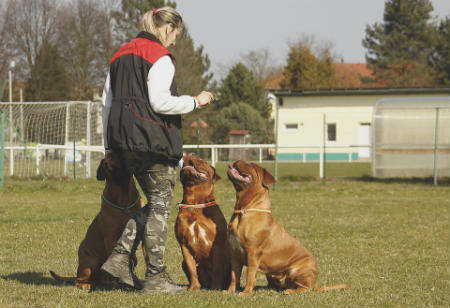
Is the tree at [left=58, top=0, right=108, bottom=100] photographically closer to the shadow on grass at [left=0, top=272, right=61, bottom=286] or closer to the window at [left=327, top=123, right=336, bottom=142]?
the window at [left=327, top=123, right=336, bottom=142]

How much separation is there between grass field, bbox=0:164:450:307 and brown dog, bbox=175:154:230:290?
27 centimetres

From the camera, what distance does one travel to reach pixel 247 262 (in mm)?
4246

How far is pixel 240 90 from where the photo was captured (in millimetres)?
42375

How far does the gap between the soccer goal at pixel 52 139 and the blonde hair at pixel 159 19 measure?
40.3ft

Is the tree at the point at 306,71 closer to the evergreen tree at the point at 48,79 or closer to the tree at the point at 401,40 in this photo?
the tree at the point at 401,40

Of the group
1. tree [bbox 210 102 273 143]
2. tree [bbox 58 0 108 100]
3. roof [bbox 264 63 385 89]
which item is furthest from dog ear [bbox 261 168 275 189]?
roof [bbox 264 63 385 89]

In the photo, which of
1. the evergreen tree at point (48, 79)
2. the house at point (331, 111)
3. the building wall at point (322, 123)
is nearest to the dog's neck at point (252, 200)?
the building wall at point (322, 123)

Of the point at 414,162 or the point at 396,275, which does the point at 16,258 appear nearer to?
the point at 396,275

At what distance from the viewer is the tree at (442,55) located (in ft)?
151

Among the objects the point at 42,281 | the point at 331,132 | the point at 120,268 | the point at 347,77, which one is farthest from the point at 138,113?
the point at 347,77

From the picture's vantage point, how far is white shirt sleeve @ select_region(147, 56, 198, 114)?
3.73 m

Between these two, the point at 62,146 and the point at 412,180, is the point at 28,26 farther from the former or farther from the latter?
the point at 412,180

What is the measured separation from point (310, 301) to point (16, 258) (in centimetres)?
356

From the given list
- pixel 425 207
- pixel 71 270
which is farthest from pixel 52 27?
pixel 71 270
